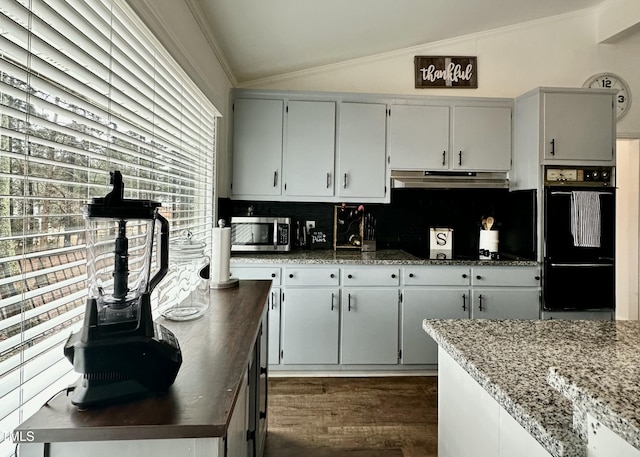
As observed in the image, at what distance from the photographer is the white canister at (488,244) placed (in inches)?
135

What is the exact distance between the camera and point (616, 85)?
12.0ft

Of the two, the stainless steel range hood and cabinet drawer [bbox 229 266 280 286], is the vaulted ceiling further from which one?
cabinet drawer [bbox 229 266 280 286]

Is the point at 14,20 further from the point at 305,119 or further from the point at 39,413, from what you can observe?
the point at 305,119

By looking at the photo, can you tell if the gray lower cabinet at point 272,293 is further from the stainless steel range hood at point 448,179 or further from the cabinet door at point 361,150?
the stainless steel range hood at point 448,179

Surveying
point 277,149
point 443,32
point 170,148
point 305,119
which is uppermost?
point 443,32

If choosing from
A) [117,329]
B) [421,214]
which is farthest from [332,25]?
[117,329]

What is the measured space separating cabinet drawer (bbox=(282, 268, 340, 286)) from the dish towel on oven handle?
197 centimetres

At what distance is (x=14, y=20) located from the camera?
887 millimetres

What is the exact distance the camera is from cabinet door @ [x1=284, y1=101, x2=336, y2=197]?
3309 mm

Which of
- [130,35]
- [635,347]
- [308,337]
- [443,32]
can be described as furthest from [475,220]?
[130,35]

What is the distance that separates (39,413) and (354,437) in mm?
1895

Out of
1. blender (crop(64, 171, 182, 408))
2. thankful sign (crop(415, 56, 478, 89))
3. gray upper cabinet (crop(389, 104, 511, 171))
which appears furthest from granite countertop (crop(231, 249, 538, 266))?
blender (crop(64, 171, 182, 408))

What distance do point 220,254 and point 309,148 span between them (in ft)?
5.55

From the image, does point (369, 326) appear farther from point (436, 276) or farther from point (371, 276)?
point (436, 276)
